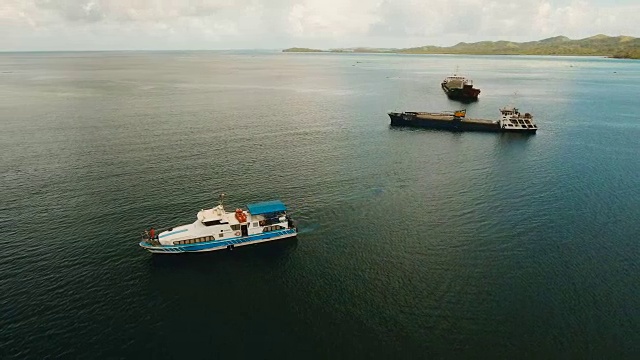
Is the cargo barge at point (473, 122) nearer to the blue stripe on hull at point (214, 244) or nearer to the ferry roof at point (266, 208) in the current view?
the ferry roof at point (266, 208)

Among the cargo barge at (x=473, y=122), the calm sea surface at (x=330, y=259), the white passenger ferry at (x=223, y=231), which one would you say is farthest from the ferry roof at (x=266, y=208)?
the cargo barge at (x=473, y=122)

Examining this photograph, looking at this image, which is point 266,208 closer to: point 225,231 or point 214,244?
point 225,231

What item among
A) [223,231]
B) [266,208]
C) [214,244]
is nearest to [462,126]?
[266,208]

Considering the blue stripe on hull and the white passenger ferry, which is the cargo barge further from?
the blue stripe on hull

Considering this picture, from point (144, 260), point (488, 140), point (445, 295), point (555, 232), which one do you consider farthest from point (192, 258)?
point (488, 140)

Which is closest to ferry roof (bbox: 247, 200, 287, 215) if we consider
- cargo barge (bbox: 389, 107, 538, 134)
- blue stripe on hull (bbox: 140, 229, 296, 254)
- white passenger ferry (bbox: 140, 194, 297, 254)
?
white passenger ferry (bbox: 140, 194, 297, 254)

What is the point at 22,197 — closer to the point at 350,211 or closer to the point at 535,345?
the point at 350,211
